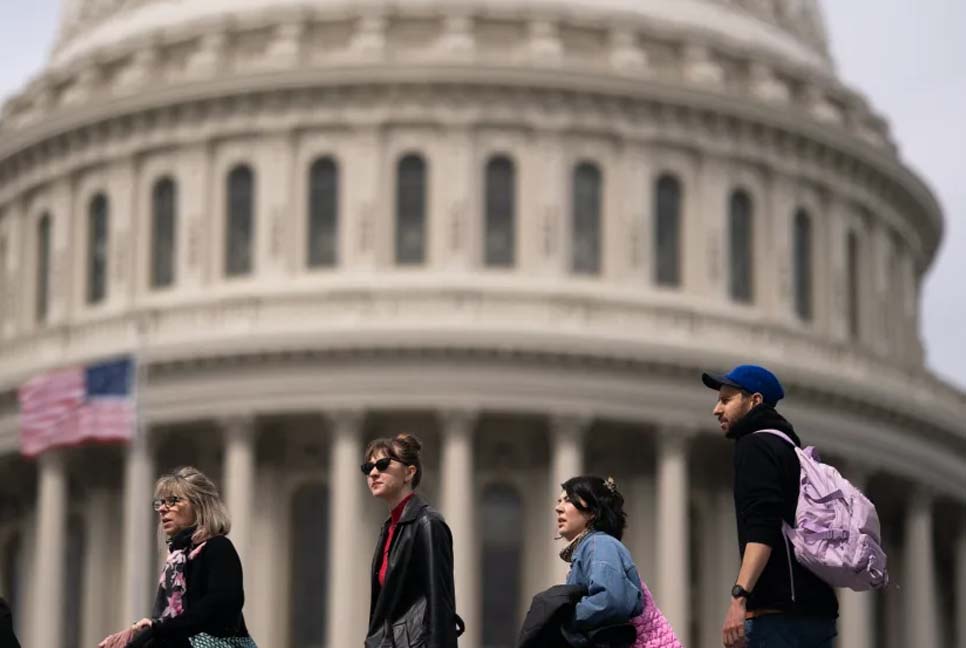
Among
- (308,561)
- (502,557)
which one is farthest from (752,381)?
(502,557)

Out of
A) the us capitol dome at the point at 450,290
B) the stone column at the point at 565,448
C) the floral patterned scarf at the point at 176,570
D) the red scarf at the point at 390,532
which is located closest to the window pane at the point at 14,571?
the us capitol dome at the point at 450,290

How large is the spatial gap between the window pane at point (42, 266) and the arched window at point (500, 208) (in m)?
12.1

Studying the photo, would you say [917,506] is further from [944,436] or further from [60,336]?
[60,336]

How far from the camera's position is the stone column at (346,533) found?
5831cm

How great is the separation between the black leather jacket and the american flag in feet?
130

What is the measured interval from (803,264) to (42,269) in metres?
19.5

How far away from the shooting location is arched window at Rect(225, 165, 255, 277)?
64.1 m

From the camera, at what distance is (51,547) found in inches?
2446

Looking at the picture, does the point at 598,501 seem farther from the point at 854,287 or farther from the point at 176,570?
the point at 854,287

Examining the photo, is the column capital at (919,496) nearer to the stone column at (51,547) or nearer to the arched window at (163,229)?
the arched window at (163,229)

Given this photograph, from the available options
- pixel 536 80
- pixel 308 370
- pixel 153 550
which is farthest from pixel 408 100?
pixel 153 550

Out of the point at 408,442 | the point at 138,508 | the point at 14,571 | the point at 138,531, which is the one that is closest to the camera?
the point at 408,442

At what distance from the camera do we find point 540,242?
2494 inches

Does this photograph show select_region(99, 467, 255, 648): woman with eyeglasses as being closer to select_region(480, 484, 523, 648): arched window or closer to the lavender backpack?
the lavender backpack
